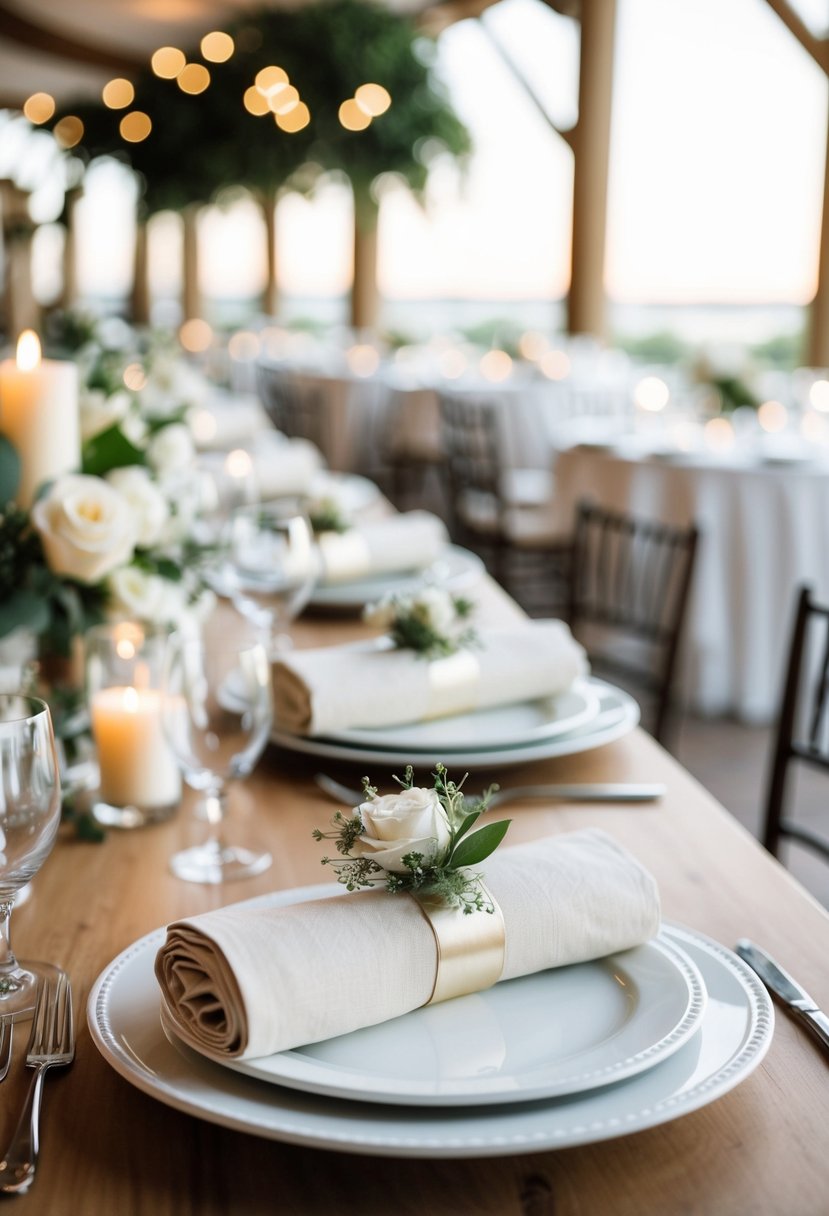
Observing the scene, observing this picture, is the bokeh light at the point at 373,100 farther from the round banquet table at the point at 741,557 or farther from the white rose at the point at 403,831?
the white rose at the point at 403,831

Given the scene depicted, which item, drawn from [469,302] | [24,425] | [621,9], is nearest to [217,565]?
[24,425]

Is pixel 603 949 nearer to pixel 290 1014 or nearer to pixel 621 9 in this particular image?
pixel 290 1014

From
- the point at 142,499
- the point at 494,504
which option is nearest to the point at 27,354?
the point at 142,499

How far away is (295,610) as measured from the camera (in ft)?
5.43

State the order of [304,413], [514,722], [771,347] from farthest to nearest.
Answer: [771,347], [304,413], [514,722]

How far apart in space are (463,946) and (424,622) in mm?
615

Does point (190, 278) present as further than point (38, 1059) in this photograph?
Yes

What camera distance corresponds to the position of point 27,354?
1.33 m

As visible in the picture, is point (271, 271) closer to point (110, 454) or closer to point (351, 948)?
point (110, 454)

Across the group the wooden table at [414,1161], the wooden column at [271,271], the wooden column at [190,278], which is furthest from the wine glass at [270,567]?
the wooden column at [190,278]

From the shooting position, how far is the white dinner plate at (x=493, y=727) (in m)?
1.28

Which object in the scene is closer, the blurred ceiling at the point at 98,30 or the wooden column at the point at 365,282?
the blurred ceiling at the point at 98,30

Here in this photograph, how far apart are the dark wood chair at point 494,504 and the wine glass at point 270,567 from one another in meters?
3.11

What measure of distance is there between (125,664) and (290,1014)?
606mm
